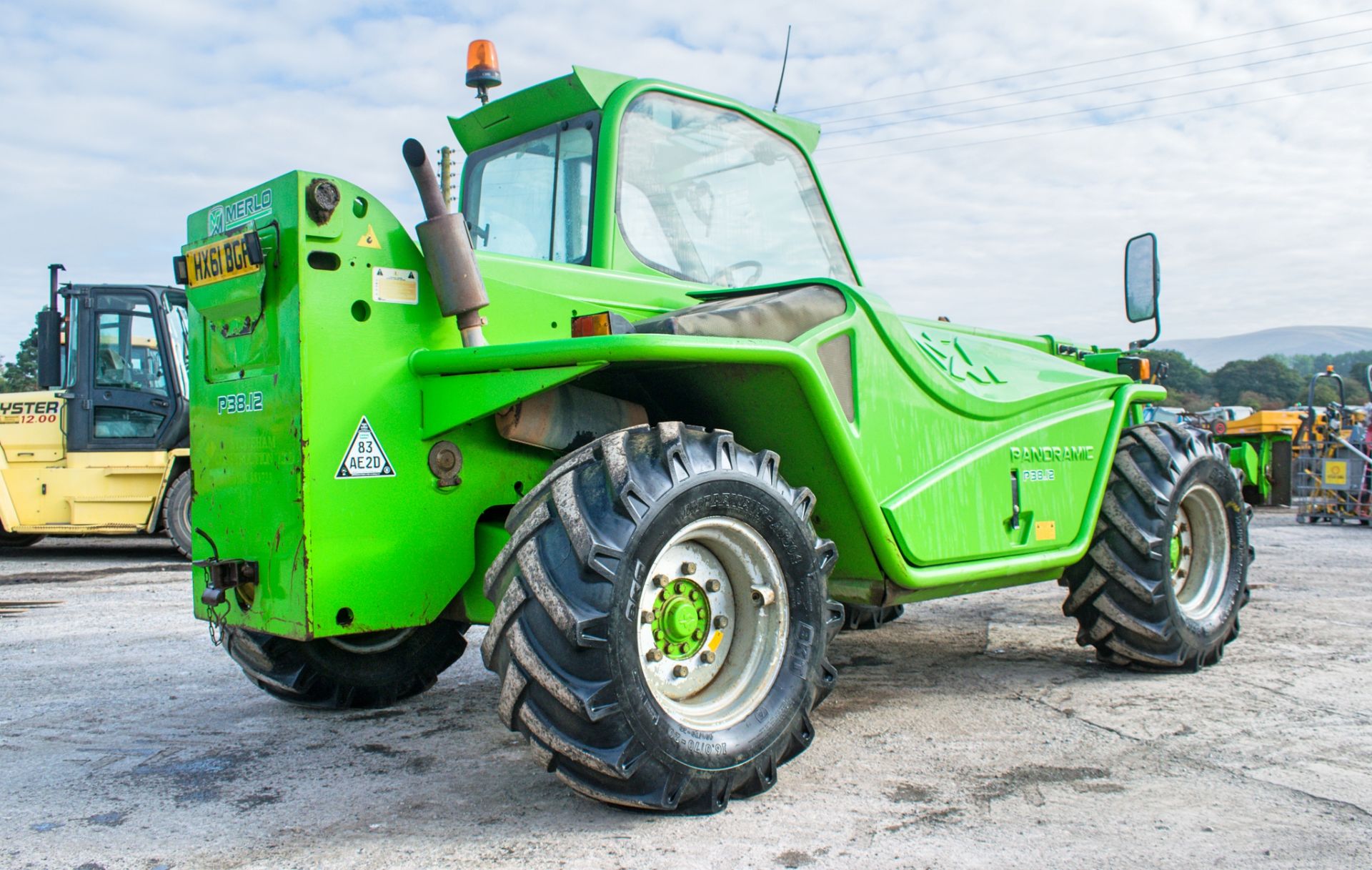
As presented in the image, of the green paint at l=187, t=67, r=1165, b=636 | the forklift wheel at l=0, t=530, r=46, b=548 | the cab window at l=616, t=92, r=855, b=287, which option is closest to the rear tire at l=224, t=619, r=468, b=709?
the green paint at l=187, t=67, r=1165, b=636

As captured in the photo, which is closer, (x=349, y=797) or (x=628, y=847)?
(x=628, y=847)

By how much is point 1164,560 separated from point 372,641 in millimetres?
3465

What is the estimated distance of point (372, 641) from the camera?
4371mm

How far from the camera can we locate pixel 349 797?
3.38 meters

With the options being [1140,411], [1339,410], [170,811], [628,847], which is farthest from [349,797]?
[1339,410]

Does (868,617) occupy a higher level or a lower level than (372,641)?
lower

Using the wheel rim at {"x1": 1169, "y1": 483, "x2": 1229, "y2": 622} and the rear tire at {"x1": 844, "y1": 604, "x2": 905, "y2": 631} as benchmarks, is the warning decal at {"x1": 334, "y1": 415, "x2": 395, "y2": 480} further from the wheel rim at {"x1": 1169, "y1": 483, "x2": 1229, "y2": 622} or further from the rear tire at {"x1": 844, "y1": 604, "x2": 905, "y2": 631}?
the wheel rim at {"x1": 1169, "y1": 483, "x2": 1229, "y2": 622}

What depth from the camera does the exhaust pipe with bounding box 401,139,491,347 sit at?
340 cm

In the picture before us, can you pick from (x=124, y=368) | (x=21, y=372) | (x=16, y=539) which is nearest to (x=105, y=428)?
(x=124, y=368)

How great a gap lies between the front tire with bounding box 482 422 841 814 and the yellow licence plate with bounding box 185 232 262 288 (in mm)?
1142

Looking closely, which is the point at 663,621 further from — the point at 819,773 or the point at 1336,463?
the point at 1336,463

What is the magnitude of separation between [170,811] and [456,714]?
129cm

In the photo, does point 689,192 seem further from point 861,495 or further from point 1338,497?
point 1338,497

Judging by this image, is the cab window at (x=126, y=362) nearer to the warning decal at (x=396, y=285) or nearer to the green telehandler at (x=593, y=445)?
the green telehandler at (x=593, y=445)
